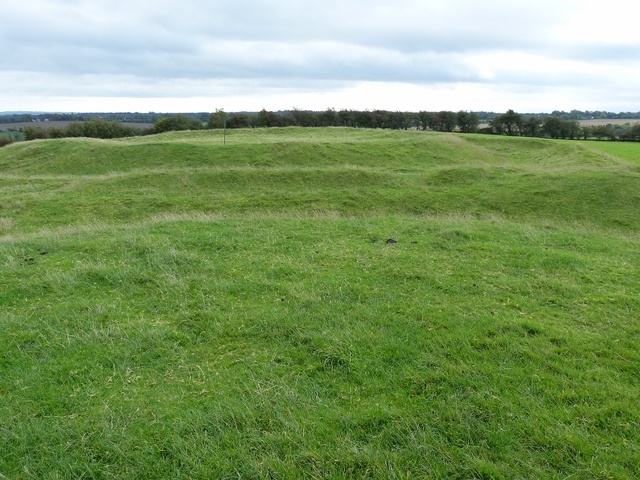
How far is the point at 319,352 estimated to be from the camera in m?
5.72

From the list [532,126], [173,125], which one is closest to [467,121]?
[532,126]

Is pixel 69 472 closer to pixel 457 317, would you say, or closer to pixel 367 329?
pixel 367 329

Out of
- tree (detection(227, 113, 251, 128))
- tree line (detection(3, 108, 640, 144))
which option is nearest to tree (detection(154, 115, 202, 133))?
tree line (detection(3, 108, 640, 144))

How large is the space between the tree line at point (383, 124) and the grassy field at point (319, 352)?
185 ft

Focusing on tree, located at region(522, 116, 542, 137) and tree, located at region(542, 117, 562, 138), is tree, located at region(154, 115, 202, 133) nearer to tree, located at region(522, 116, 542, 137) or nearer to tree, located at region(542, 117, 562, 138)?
tree, located at region(522, 116, 542, 137)

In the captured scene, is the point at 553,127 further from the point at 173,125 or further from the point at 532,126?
the point at 173,125

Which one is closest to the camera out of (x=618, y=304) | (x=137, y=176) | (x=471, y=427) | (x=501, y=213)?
(x=471, y=427)

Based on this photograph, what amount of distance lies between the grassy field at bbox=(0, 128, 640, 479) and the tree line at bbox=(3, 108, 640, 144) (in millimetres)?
56416

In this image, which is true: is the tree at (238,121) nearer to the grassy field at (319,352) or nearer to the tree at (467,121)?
the tree at (467,121)

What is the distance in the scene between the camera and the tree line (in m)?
67.6

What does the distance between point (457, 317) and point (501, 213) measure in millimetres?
14830

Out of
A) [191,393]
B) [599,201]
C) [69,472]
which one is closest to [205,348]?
[191,393]

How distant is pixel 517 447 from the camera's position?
13.4ft

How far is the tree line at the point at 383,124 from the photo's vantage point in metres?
67.6
